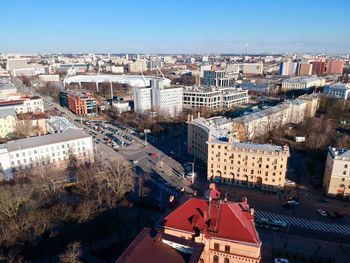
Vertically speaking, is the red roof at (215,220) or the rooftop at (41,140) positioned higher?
the red roof at (215,220)

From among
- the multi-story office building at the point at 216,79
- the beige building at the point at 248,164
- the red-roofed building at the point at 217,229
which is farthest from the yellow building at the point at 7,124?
the multi-story office building at the point at 216,79

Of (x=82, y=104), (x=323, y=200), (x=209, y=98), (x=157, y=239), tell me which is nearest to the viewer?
(x=157, y=239)

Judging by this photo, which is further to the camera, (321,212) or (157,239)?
(321,212)

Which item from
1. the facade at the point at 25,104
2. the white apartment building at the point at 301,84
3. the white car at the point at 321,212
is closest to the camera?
the white car at the point at 321,212

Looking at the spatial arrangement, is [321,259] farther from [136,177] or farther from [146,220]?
[136,177]

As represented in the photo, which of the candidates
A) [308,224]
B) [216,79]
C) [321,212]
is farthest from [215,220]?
[216,79]

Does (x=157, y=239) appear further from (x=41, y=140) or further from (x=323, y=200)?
(x=41, y=140)

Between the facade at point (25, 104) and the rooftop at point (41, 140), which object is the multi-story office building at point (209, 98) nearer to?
the facade at point (25, 104)

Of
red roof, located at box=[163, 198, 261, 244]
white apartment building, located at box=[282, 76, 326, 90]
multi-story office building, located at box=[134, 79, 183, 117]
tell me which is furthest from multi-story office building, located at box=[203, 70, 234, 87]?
red roof, located at box=[163, 198, 261, 244]
